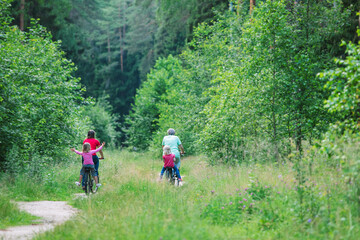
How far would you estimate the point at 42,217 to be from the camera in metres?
7.73

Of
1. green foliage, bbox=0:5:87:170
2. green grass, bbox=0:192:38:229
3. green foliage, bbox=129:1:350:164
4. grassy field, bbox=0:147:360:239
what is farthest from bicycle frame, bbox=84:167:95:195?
green foliage, bbox=129:1:350:164

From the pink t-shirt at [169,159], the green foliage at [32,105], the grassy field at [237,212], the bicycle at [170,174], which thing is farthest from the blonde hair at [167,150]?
the green foliage at [32,105]

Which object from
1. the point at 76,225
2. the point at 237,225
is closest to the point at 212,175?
the point at 237,225

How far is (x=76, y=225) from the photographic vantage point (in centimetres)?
586

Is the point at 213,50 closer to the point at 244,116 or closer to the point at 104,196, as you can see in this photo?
the point at 244,116

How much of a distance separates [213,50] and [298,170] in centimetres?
1649

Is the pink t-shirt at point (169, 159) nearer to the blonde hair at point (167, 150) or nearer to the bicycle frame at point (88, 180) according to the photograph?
the blonde hair at point (167, 150)

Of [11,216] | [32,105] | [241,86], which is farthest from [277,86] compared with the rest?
[32,105]

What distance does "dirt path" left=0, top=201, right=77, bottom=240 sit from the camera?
20.4 feet

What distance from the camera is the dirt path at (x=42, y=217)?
6.21m

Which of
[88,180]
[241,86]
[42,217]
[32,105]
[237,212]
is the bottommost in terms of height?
[42,217]

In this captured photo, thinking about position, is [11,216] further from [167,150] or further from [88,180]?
[167,150]

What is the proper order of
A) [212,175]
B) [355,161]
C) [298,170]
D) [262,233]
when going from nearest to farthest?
[355,161] < [262,233] < [298,170] < [212,175]

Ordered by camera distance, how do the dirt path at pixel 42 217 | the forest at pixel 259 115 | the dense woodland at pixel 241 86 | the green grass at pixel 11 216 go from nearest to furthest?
the forest at pixel 259 115 < the dirt path at pixel 42 217 < the green grass at pixel 11 216 < the dense woodland at pixel 241 86
